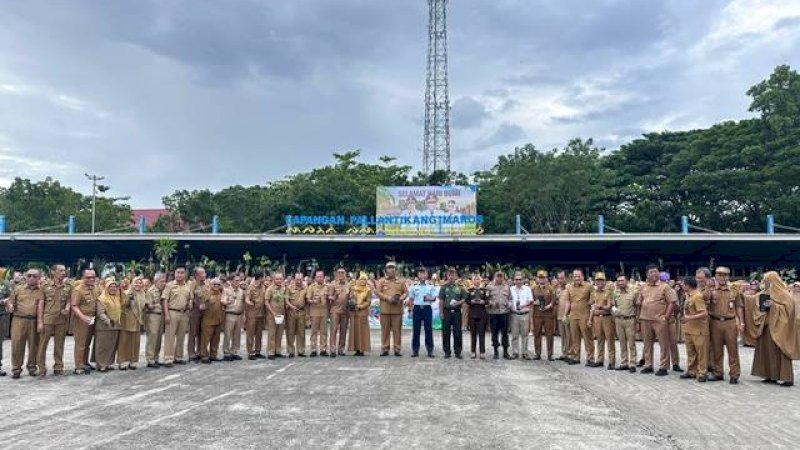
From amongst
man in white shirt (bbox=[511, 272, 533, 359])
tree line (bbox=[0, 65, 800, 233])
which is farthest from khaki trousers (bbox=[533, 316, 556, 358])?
tree line (bbox=[0, 65, 800, 233])

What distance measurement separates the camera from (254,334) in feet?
41.5

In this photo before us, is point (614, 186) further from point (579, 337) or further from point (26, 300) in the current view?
point (26, 300)

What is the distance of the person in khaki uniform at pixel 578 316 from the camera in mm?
11828

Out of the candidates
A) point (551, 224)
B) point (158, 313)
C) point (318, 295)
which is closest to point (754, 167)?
point (551, 224)

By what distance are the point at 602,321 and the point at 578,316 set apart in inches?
21.5

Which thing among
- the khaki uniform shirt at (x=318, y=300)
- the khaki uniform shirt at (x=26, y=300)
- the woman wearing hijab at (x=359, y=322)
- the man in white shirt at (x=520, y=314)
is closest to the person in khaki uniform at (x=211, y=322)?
the khaki uniform shirt at (x=318, y=300)

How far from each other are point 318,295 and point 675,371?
6733 millimetres

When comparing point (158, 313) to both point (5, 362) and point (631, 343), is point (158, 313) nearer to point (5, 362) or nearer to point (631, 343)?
point (5, 362)

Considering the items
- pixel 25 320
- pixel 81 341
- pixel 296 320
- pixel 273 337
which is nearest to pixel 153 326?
pixel 81 341

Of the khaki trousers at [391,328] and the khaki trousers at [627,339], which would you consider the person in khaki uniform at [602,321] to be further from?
A: the khaki trousers at [391,328]

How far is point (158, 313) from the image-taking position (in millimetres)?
11273

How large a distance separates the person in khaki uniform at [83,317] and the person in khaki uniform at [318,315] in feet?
13.0

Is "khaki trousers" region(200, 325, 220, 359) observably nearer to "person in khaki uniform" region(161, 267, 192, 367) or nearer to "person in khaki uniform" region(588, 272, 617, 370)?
"person in khaki uniform" region(161, 267, 192, 367)

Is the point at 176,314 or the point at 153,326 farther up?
the point at 176,314
